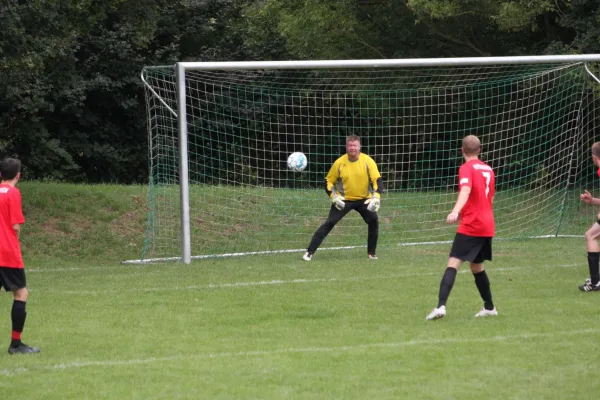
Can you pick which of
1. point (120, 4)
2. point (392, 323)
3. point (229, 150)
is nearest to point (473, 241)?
point (392, 323)

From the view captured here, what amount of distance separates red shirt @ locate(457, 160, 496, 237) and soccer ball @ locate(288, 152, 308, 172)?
27.0 ft

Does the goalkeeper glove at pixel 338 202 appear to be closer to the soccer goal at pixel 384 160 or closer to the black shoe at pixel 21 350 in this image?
the soccer goal at pixel 384 160

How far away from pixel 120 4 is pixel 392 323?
453 inches

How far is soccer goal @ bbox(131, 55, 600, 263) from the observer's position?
17.7 metres

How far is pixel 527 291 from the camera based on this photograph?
1130cm

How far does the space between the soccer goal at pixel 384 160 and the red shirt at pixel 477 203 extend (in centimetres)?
729

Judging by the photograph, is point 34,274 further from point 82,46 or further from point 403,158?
point 82,46

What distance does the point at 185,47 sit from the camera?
2948 cm

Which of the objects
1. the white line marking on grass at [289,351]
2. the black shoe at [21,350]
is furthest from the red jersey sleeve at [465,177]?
the black shoe at [21,350]

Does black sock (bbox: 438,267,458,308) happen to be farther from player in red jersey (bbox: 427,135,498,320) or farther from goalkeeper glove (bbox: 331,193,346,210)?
goalkeeper glove (bbox: 331,193,346,210)

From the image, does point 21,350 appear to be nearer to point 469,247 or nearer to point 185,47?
point 469,247

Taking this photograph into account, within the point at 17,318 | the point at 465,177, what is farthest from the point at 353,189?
the point at 17,318

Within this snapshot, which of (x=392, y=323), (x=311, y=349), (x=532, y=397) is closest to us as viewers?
(x=532, y=397)

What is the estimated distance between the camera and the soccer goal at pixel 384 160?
17.7m
